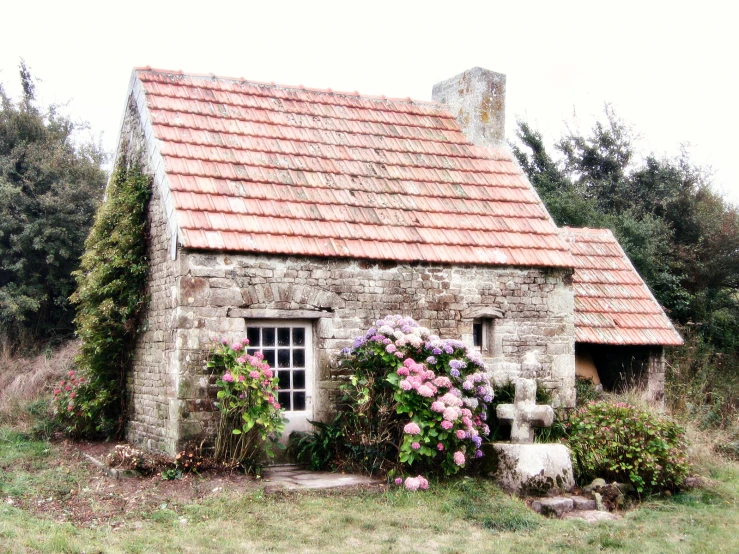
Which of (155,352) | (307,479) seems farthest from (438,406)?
(155,352)

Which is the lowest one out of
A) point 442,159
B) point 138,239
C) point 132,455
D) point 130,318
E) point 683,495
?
point 683,495

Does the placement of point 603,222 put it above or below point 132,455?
above

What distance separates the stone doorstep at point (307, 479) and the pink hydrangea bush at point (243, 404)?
315mm

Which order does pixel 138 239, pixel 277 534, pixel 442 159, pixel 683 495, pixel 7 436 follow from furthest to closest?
pixel 442 159 → pixel 7 436 → pixel 138 239 → pixel 683 495 → pixel 277 534

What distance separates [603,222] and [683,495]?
1157cm

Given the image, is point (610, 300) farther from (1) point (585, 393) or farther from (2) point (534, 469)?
(2) point (534, 469)

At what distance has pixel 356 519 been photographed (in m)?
7.90

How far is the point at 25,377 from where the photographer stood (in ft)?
53.1

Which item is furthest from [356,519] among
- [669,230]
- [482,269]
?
[669,230]

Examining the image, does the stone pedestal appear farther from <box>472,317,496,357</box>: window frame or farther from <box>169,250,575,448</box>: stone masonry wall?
<box>472,317,496,357</box>: window frame

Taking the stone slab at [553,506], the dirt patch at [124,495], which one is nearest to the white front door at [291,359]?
the dirt patch at [124,495]

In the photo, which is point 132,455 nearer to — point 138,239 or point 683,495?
point 138,239

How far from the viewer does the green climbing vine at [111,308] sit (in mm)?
11602

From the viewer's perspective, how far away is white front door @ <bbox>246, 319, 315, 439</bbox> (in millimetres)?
10602
